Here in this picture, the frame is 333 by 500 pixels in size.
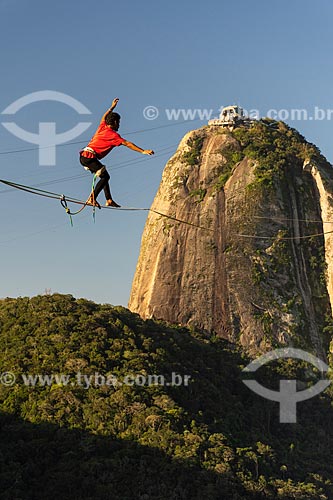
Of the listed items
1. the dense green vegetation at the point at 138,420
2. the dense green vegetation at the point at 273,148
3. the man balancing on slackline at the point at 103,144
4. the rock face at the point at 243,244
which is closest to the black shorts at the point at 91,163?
the man balancing on slackline at the point at 103,144

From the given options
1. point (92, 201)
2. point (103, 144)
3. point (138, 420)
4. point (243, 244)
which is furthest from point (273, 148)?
point (103, 144)

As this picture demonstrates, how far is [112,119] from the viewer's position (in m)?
21.6

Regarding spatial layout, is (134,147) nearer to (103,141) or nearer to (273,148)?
(103,141)

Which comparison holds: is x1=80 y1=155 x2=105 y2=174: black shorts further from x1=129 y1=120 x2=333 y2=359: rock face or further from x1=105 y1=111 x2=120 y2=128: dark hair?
x1=129 y1=120 x2=333 y2=359: rock face

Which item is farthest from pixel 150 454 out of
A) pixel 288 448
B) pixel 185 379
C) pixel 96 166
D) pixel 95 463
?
pixel 96 166

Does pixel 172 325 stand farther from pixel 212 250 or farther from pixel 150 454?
pixel 150 454

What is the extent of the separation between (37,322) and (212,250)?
20.4m

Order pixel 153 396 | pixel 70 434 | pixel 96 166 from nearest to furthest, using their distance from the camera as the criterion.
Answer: pixel 96 166 < pixel 70 434 < pixel 153 396

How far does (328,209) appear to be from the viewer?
84.2 meters

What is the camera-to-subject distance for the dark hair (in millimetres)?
21641

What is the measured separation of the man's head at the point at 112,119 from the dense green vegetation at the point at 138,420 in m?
31.8

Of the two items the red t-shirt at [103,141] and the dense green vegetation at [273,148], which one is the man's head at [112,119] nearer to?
the red t-shirt at [103,141]

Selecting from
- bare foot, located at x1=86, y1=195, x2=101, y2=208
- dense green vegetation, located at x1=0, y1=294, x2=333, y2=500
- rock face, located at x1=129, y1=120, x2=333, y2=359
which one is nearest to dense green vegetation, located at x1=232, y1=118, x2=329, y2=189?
rock face, located at x1=129, y1=120, x2=333, y2=359

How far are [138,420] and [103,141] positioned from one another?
126 feet
